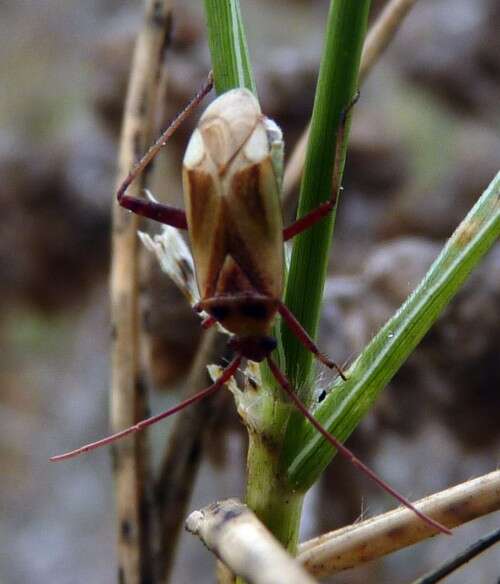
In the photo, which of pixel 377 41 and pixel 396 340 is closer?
pixel 396 340

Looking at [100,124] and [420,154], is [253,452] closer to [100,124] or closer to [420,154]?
[420,154]

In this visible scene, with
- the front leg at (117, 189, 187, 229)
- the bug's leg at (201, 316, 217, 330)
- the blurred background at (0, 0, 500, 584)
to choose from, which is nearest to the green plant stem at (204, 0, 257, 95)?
the front leg at (117, 189, 187, 229)

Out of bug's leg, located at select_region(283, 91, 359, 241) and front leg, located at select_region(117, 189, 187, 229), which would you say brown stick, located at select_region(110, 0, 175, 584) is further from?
bug's leg, located at select_region(283, 91, 359, 241)

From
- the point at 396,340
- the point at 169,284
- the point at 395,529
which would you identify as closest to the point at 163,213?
the point at 396,340

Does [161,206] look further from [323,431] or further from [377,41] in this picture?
[377,41]

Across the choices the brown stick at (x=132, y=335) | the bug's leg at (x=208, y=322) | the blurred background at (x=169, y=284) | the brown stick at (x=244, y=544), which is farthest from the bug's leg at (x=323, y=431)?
the blurred background at (x=169, y=284)

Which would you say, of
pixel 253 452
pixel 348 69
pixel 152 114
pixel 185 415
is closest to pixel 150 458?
pixel 185 415
